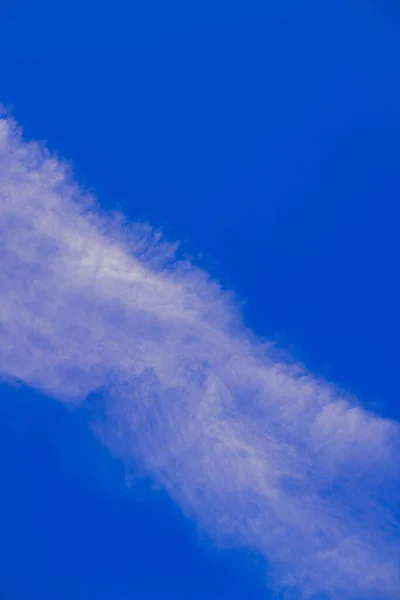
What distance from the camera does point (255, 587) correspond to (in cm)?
462

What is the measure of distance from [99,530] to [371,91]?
14.3 feet

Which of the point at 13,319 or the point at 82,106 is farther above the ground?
the point at 82,106

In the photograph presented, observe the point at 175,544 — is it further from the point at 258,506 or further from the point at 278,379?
the point at 278,379

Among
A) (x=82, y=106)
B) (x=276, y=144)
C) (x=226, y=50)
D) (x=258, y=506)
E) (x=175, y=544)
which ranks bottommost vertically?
(x=175, y=544)

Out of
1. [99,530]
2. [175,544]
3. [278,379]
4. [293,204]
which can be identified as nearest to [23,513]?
[99,530]

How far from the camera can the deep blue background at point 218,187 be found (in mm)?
4652

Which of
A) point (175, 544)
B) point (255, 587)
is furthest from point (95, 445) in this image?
point (255, 587)

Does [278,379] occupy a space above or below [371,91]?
below

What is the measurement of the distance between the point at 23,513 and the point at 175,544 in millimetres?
1297

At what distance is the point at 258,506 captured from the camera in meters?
4.63

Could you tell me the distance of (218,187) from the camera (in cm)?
478

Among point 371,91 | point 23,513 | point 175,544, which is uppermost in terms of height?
point 371,91

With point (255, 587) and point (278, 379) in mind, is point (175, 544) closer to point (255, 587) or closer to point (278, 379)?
point (255, 587)

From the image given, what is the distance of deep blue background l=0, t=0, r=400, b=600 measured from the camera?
183 inches
